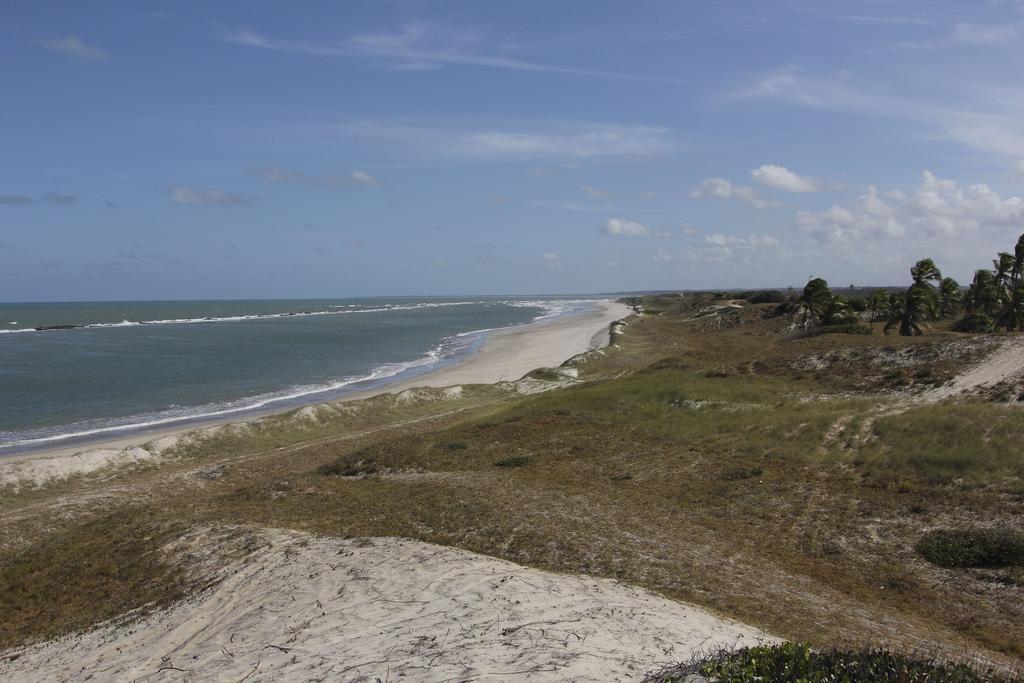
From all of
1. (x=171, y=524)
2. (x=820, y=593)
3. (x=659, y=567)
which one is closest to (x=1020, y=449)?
(x=820, y=593)

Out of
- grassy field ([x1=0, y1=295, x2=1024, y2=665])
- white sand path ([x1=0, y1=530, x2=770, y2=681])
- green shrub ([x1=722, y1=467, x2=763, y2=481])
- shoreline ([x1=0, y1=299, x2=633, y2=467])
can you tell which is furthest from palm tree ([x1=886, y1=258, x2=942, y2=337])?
white sand path ([x1=0, y1=530, x2=770, y2=681])

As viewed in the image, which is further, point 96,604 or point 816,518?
point 816,518

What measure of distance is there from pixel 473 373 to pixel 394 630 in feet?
181

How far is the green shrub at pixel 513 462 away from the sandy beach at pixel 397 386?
1950 centimetres

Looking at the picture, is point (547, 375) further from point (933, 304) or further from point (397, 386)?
point (933, 304)

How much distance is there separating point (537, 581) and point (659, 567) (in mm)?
3563

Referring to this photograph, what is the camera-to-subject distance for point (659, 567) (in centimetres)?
1627

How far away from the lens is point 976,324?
56562 millimetres

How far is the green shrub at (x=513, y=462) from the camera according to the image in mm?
28578

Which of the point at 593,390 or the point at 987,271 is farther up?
the point at 987,271

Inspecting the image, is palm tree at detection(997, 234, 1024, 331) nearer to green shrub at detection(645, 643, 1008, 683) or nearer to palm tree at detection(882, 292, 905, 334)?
palm tree at detection(882, 292, 905, 334)

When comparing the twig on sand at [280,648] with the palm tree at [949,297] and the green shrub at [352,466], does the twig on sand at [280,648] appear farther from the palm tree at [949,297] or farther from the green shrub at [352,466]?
the palm tree at [949,297]

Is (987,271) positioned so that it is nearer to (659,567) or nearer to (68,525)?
(659,567)

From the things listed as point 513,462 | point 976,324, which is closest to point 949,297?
point 976,324
